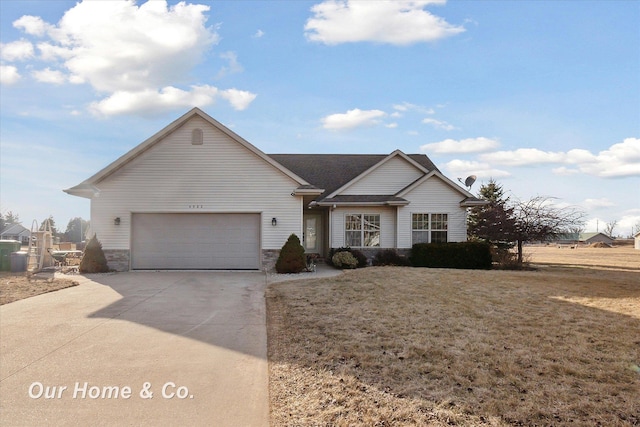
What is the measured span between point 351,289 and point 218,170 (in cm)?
827

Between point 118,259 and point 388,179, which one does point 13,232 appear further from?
point 388,179

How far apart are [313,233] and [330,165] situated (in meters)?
4.14

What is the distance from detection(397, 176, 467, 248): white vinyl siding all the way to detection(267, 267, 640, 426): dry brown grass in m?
9.62

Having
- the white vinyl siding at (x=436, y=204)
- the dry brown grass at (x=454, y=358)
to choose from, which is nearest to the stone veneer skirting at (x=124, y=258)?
the dry brown grass at (x=454, y=358)

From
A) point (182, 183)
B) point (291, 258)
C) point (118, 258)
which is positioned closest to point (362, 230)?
point (291, 258)

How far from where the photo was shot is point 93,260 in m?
17.5

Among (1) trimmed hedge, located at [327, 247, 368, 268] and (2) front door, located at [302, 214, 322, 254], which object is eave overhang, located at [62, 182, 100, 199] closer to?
(1) trimmed hedge, located at [327, 247, 368, 268]

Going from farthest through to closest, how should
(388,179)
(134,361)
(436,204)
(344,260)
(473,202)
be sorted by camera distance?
(388,179), (436,204), (473,202), (344,260), (134,361)

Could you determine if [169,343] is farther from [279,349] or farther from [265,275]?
[265,275]

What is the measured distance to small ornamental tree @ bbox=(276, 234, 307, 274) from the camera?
1739 cm

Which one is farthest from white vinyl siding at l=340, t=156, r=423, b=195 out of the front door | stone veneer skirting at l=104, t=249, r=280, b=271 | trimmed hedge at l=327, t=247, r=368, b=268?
stone veneer skirting at l=104, t=249, r=280, b=271

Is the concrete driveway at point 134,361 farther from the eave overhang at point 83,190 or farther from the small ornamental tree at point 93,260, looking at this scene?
the eave overhang at point 83,190

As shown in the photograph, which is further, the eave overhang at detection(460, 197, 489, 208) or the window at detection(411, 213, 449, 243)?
the window at detection(411, 213, 449, 243)

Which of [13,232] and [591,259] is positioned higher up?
[13,232]
